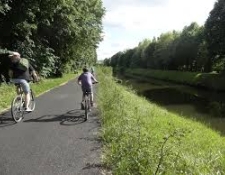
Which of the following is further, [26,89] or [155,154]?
[26,89]

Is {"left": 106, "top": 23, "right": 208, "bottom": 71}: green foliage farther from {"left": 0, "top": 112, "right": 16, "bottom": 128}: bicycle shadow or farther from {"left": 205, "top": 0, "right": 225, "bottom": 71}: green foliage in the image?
{"left": 0, "top": 112, "right": 16, "bottom": 128}: bicycle shadow

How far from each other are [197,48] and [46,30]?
28.4 meters

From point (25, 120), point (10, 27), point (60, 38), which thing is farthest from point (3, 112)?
point (60, 38)

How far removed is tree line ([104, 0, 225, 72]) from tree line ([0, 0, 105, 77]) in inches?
544

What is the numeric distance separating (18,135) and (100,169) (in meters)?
3.69

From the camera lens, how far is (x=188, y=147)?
905cm

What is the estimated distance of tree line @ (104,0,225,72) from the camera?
143ft

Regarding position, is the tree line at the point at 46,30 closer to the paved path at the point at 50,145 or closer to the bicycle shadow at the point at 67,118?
the bicycle shadow at the point at 67,118

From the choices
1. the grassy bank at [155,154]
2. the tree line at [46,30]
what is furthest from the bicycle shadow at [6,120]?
the tree line at [46,30]

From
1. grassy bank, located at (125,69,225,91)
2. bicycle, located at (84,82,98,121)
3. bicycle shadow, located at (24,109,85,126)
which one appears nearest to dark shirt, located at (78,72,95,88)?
bicycle, located at (84,82,98,121)

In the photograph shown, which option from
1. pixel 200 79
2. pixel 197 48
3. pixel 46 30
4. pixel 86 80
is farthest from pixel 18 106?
pixel 197 48

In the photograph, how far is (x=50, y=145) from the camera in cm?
877

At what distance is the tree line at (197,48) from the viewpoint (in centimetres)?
4369

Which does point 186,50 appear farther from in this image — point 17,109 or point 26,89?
point 17,109
